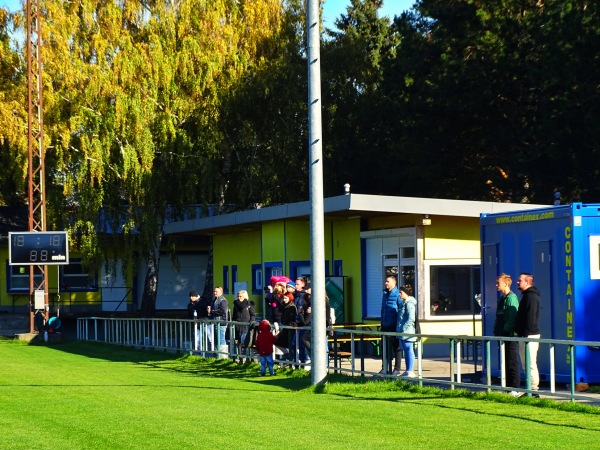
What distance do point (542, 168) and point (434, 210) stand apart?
47.6ft

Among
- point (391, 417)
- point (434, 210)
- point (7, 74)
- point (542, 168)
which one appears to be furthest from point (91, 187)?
point (391, 417)

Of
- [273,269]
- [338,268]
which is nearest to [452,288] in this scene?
[338,268]

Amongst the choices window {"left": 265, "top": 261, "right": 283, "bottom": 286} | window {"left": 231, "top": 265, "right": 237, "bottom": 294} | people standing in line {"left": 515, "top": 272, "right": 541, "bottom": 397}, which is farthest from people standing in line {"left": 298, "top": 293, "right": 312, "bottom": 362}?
window {"left": 231, "top": 265, "right": 237, "bottom": 294}

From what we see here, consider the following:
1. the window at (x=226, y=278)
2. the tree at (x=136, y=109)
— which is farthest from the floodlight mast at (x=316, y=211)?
the tree at (x=136, y=109)

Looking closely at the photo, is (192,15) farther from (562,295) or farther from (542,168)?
(562,295)

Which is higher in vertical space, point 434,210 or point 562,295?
point 434,210

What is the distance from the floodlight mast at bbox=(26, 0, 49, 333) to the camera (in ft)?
123

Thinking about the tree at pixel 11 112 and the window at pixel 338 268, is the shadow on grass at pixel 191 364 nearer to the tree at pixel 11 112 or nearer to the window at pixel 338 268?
the window at pixel 338 268

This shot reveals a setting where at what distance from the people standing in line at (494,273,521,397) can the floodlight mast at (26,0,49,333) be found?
887 inches

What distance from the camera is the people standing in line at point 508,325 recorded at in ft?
53.3

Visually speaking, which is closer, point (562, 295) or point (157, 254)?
point (562, 295)

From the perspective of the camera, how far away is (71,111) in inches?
1613

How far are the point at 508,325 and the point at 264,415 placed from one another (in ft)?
15.0

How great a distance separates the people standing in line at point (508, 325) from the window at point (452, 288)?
936cm
